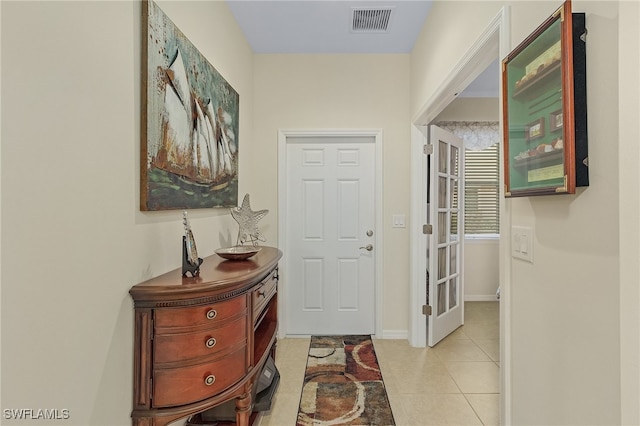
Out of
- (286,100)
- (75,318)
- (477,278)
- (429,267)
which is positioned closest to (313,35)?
(286,100)

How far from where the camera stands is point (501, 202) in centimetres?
134

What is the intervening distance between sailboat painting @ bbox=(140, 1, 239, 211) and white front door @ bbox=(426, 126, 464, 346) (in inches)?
72.7

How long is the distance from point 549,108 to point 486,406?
1935 mm

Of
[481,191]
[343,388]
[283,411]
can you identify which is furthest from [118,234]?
[481,191]

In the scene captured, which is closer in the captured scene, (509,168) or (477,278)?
(509,168)

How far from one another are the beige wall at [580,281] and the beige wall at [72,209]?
5.17 ft

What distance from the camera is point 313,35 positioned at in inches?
105

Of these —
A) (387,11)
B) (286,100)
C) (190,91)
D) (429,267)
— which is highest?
(387,11)

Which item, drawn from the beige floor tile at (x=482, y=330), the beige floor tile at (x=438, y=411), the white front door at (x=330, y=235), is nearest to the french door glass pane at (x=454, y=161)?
the white front door at (x=330, y=235)

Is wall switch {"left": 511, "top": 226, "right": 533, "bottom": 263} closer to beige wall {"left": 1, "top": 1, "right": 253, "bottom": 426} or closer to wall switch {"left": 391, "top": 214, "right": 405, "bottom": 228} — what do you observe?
beige wall {"left": 1, "top": 1, "right": 253, "bottom": 426}

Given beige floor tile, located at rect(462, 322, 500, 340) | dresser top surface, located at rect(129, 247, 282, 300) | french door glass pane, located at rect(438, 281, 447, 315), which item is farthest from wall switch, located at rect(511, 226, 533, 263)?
beige floor tile, located at rect(462, 322, 500, 340)

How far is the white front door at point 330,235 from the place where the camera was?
10.0 feet

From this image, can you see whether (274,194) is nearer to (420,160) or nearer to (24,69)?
(420,160)

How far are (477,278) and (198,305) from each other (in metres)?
3.96
